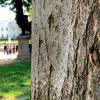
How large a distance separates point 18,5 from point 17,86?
1757cm

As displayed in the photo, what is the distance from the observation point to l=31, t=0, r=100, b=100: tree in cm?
201

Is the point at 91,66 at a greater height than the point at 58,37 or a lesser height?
lesser

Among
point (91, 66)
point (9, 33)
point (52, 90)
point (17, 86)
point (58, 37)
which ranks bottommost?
point (9, 33)

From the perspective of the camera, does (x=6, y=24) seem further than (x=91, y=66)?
Yes

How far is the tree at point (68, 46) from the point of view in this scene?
2.01 meters

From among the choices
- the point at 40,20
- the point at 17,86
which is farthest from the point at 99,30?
the point at 17,86

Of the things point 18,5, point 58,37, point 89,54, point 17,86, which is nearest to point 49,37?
point 58,37

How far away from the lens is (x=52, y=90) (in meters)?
2.15

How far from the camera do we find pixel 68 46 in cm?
204

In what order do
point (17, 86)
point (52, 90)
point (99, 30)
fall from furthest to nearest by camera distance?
1. point (17, 86)
2. point (52, 90)
3. point (99, 30)

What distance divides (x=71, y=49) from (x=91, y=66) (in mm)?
119

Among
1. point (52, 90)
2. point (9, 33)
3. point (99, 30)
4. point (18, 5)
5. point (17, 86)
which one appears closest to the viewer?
point (99, 30)

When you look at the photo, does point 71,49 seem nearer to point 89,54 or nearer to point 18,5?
point 89,54

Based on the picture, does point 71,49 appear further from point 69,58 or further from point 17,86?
point 17,86
